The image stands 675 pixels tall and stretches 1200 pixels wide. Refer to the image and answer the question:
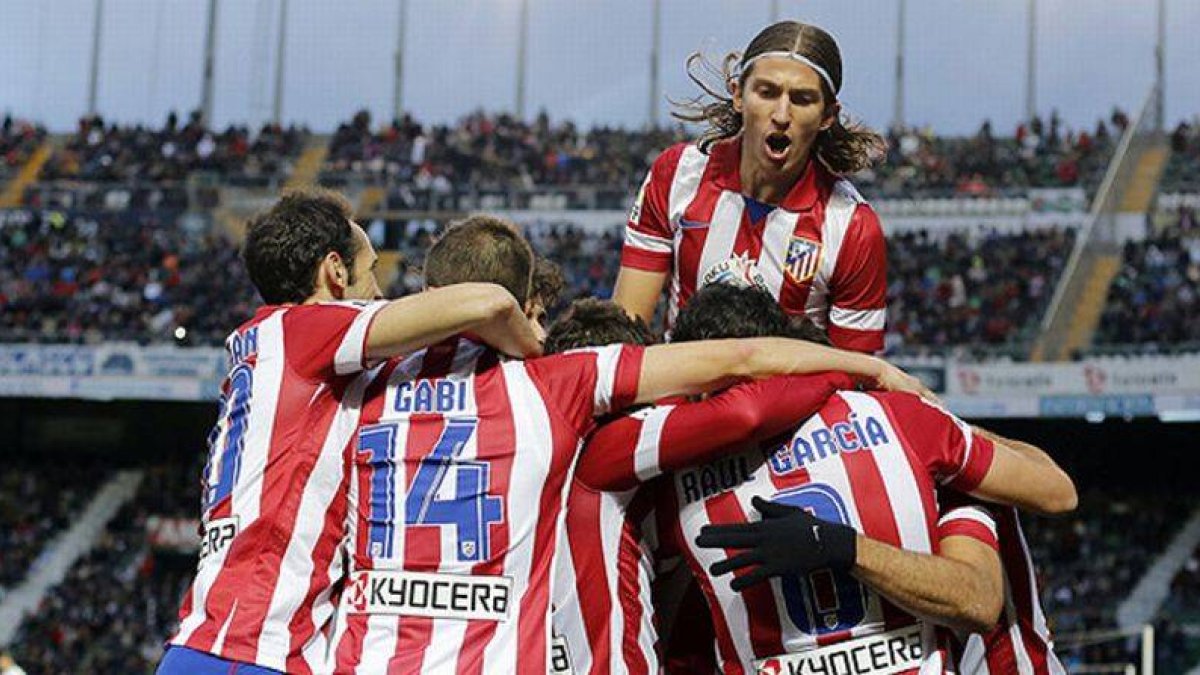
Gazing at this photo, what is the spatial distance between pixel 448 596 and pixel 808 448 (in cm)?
109

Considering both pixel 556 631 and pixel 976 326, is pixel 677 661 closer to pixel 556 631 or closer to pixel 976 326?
pixel 556 631

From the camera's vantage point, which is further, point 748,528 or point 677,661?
point 677,661

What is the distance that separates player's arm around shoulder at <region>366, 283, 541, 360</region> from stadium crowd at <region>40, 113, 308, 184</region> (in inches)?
1267

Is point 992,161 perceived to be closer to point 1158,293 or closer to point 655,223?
point 1158,293

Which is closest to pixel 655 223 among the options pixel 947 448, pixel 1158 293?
pixel 947 448

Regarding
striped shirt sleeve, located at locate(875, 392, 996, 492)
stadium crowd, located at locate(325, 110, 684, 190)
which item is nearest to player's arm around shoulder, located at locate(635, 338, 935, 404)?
striped shirt sleeve, located at locate(875, 392, 996, 492)

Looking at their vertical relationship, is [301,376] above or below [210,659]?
above

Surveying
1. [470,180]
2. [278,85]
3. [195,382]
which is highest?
[278,85]

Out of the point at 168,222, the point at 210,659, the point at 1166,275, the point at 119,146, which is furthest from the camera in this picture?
the point at 119,146

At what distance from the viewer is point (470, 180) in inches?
1357

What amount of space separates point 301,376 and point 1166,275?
24.8 metres

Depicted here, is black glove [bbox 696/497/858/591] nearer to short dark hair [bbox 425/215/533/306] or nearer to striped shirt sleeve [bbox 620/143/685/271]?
short dark hair [bbox 425/215/533/306]

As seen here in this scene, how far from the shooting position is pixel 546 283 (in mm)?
5086

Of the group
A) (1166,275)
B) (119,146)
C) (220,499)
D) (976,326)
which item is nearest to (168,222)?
(119,146)
